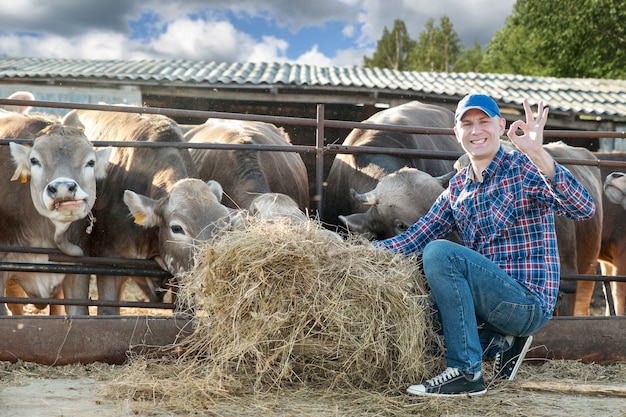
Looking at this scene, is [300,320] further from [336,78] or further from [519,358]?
[336,78]

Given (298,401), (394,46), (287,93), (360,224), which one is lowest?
(298,401)

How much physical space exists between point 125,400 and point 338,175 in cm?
358

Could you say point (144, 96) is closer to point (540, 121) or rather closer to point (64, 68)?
point (64, 68)

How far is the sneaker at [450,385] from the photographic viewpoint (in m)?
3.53

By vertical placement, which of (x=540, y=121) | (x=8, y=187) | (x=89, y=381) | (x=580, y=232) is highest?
(x=540, y=121)

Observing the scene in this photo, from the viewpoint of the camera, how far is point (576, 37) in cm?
2198

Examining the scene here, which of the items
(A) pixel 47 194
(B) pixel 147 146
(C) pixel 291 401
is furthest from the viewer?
(B) pixel 147 146

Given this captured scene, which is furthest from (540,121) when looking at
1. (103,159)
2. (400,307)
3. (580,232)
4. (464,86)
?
(464,86)

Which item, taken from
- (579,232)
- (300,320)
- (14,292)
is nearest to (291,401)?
(300,320)

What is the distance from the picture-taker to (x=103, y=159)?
16.7ft

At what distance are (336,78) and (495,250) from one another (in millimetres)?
8720

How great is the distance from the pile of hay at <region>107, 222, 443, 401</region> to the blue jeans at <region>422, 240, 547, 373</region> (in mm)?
146

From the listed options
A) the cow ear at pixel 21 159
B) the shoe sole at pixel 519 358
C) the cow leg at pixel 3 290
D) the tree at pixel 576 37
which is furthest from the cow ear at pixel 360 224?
the tree at pixel 576 37

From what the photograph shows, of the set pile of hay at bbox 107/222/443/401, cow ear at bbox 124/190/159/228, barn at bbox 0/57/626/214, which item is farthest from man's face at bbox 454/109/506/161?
barn at bbox 0/57/626/214
